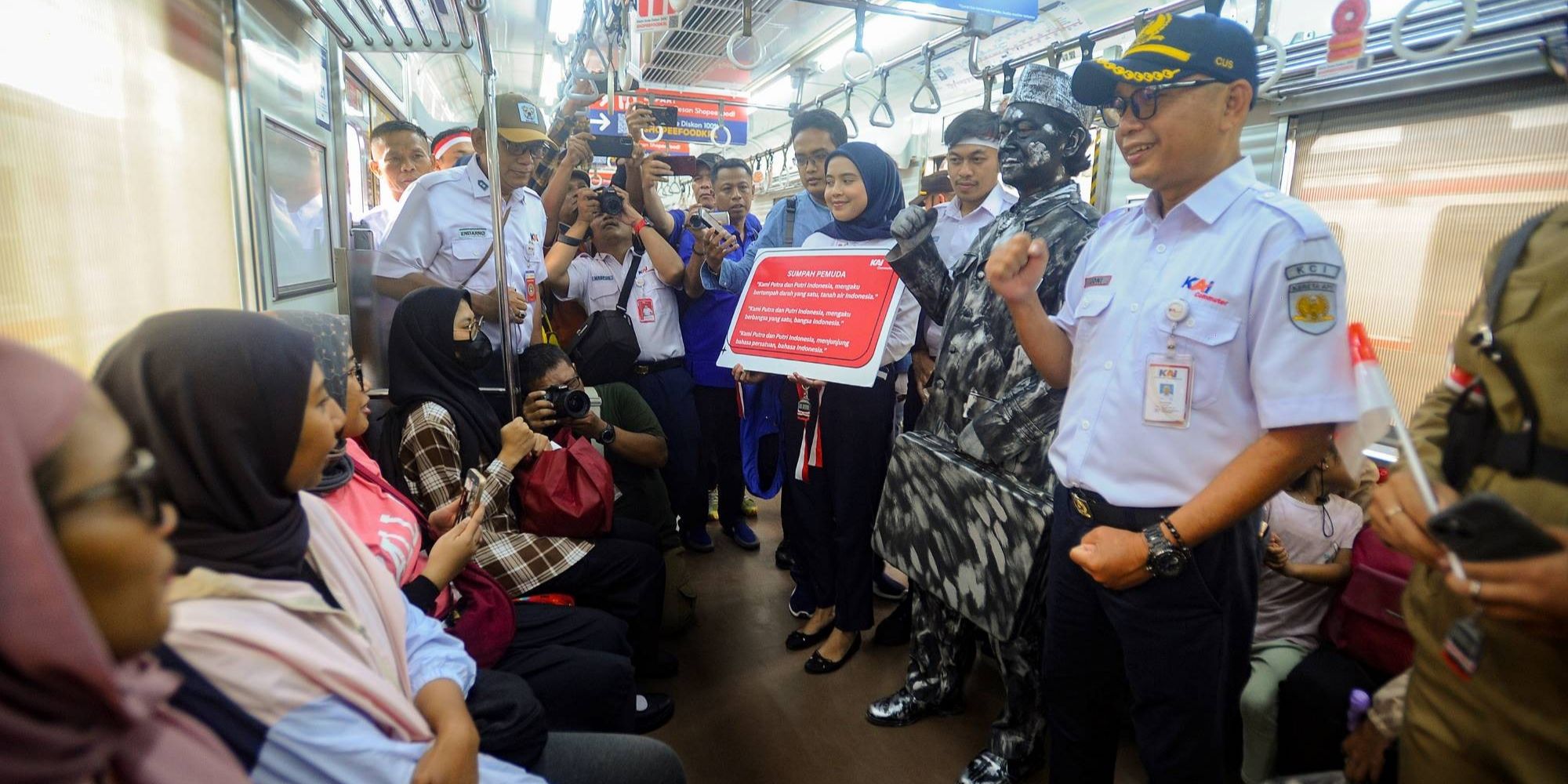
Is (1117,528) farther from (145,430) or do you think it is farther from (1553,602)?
(145,430)

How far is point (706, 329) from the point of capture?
3.74 meters

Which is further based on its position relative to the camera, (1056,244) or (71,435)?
(1056,244)

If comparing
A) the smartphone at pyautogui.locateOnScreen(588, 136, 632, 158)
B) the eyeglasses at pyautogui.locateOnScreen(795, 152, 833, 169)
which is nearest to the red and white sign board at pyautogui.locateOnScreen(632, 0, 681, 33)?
the smartphone at pyautogui.locateOnScreen(588, 136, 632, 158)

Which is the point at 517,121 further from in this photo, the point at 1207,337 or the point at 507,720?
the point at 1207,337

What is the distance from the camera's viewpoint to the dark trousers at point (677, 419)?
359cm

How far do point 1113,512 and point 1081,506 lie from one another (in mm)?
74

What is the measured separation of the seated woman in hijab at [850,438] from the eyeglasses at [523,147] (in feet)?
3.97

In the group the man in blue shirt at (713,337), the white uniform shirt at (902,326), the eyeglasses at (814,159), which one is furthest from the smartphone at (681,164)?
the white uniform shirt at (902,326)

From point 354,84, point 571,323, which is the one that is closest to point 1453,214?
point 571,323

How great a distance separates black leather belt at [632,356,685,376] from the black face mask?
131 cm

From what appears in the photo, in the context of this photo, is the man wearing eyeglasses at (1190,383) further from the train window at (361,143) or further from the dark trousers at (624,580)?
the train window at (361,143)

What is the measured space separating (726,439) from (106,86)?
294 cm

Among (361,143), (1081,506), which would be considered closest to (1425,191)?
(1081,506)

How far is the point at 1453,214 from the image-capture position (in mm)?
2262
